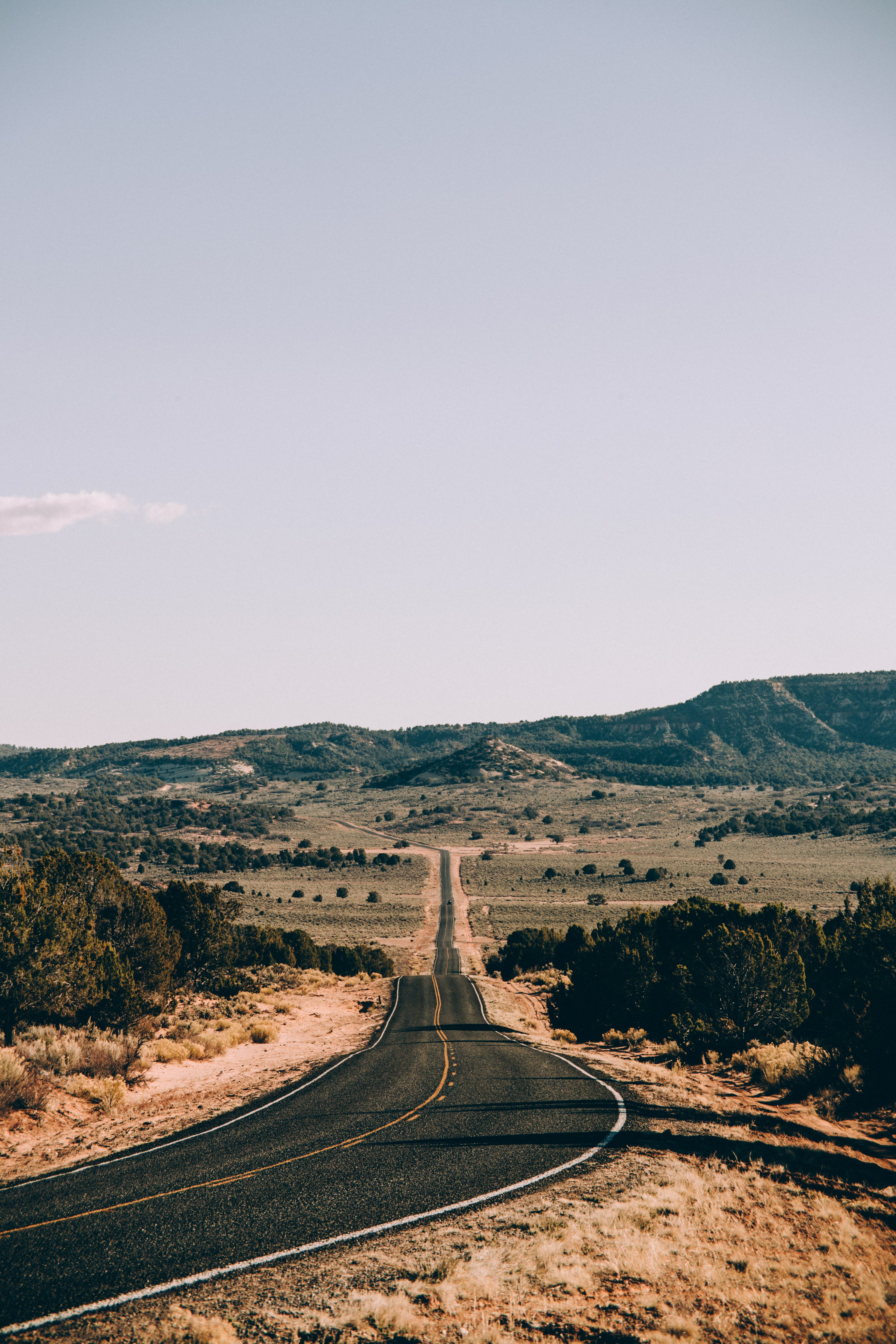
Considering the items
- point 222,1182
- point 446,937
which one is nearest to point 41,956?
point 222,1182

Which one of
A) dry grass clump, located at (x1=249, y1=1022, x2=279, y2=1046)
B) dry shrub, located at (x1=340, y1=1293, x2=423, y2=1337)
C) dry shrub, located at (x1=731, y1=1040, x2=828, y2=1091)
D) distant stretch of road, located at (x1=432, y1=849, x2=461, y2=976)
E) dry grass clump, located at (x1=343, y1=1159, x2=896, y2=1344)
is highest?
dry shrub, located at (x1=340, y1=1293, x2=423, y2=1337)

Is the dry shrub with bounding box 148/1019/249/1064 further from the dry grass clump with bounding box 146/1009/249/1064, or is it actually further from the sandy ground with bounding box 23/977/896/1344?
the sandy ground with bounding box 23/977/896/1344

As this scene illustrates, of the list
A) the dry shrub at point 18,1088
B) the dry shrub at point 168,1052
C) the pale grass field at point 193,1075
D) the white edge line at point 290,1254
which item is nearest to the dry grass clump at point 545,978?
the pale grass field at point 193,1075

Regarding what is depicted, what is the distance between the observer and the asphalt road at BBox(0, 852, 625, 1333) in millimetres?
9797

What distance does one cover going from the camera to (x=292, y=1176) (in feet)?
42.2

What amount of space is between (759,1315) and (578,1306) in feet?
7.19

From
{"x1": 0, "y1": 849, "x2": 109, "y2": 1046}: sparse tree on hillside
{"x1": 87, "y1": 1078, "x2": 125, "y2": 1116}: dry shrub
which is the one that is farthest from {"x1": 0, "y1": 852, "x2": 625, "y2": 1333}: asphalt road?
{"x1": 0, "y1": 849, "x2": 109, "y2": 1046}: sparse tree on hillside

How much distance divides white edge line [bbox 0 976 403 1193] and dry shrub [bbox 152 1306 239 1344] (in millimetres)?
1767

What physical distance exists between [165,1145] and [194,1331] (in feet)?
25.8

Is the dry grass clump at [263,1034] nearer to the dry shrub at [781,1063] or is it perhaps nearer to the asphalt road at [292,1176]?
the asphalt road at [292,1176]

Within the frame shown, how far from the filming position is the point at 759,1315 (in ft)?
29.6

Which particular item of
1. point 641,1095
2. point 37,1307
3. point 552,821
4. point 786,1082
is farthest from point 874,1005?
point 552,821

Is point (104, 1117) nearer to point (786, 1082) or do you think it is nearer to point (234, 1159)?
point (234, 1159)

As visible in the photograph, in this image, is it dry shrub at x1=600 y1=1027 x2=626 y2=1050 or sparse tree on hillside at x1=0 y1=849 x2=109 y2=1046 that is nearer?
sparse tree on hillside at x1=0 y1=849 x2=109 y2=1046
